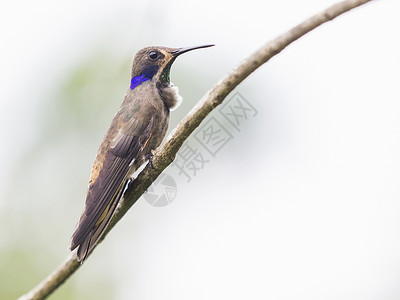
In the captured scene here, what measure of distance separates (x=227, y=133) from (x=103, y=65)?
7.28ft

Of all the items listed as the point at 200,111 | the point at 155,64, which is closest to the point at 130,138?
the point at 155,64

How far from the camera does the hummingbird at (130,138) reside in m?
4.11

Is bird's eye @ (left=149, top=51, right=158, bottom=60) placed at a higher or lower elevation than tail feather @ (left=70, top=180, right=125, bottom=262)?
higher

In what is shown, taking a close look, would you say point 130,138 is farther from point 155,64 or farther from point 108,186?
point 155,64

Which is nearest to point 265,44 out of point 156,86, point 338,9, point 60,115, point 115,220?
point 338,9

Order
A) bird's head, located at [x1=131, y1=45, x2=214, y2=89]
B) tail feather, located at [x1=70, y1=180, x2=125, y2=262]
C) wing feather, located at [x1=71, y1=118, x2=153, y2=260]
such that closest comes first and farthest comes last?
tail feather, located at [x1=70, y1=180, x2=125, y2=262] < wing feather, located at [x1=71, y1=118, x2=153, y2=260] < bird's head, located at [x1=131, y1=45, x2=214, y2=89]

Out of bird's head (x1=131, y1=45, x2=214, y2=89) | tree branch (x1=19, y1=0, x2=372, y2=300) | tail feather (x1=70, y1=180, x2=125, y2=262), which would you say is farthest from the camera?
bird's head (x1=131, y1=45, x2=214, y2=89)

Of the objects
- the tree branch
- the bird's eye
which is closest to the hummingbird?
the bird's eye

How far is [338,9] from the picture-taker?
2.80 m

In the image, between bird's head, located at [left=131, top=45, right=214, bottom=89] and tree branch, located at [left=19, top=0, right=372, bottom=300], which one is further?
bird's head, located at [left=131, top=45, right=214, bottom=89]

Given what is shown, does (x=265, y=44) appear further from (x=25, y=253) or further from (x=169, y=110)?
(x=25, y=253)

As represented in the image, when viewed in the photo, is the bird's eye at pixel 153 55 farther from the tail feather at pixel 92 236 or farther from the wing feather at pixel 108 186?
the tail feather at pixel 92 236

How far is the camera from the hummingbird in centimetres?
411

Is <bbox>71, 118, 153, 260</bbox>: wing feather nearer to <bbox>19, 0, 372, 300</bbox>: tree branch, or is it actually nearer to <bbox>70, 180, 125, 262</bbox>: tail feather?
<bbox>70, 180, 125, 262</bbox>: tail feather
